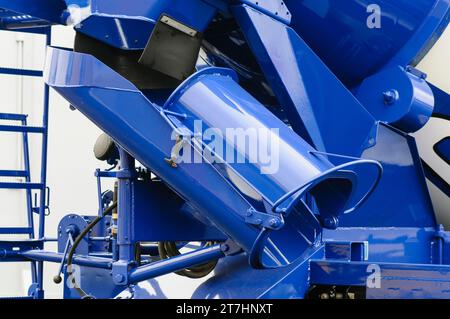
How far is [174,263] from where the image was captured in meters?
3.09

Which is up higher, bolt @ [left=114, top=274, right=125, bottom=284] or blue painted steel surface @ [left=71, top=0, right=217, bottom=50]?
blue painted steel surface @ [left=71, top=0, right=217, bottom=50]

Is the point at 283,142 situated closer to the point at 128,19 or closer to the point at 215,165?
the point at 215,165

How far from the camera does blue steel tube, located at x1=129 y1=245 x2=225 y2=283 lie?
3.04m

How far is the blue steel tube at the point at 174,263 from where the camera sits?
304 cm

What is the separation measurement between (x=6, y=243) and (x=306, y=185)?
2205mm

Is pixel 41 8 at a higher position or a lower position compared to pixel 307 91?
higher

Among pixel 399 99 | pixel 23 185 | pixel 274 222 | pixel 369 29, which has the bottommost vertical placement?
pixel 23 185

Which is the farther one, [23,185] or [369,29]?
[23,185]

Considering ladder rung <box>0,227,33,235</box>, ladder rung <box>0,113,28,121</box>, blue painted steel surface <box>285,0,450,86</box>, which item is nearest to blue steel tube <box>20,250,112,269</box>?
ladder rung <box>0,227,33,235</box>

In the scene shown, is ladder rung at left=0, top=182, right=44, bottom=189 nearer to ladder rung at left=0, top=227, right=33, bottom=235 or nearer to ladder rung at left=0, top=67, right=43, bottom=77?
ladder rung at left=0, top=227, right=33, bottom=235

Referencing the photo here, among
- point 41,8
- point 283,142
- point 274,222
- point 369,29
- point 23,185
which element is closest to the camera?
point 274,222

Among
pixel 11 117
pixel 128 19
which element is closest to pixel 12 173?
pixel 11 117

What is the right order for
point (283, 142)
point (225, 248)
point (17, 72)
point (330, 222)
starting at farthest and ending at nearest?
point (17, 72) < point (225, 248) < point (330, 222) < point (283, 142)

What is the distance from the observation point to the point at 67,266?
3.57 meters
